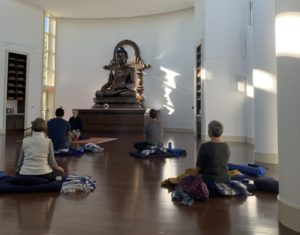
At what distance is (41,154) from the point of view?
3539 mm

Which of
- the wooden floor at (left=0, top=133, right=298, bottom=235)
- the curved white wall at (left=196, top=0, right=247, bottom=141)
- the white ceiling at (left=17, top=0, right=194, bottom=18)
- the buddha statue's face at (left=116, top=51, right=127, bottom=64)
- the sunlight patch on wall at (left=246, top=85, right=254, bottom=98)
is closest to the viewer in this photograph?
the wooden floor at (left=0, top=133, right=298, bottom=235)

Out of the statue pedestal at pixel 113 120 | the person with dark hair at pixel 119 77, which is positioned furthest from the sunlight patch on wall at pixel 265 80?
the person with dark hair at pixel 119 77

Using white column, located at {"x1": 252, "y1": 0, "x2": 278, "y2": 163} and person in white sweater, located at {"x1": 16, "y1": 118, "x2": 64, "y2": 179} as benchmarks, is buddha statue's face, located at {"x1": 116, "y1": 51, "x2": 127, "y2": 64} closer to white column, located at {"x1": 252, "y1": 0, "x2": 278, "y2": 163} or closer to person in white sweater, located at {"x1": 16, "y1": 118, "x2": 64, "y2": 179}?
white column, located at {"x1": 252, "y1": 0, "x2": 278, "y2": 163}

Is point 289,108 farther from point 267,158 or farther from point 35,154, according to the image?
point 267,158

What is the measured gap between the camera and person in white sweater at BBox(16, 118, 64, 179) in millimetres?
3490

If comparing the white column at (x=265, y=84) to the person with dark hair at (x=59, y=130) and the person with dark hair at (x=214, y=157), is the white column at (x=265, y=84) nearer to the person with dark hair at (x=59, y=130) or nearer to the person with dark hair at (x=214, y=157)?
the person with dark hair at (x=214, y=157)

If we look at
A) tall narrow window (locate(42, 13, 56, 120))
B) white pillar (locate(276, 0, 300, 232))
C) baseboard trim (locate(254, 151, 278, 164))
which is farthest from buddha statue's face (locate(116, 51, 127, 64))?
white pillar (locate(276, 0, 300, 232))

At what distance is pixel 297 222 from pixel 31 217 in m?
2.12

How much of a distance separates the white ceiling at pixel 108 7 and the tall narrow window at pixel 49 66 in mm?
691

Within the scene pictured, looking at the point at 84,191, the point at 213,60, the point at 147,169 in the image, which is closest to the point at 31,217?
the point at 84,191

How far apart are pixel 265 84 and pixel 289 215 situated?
12.5 ft

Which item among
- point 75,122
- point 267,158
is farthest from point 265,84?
point 75,122

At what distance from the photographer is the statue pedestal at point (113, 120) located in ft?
45.3

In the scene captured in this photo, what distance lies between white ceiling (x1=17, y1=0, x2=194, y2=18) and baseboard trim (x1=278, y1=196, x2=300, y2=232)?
12961 millimetres
